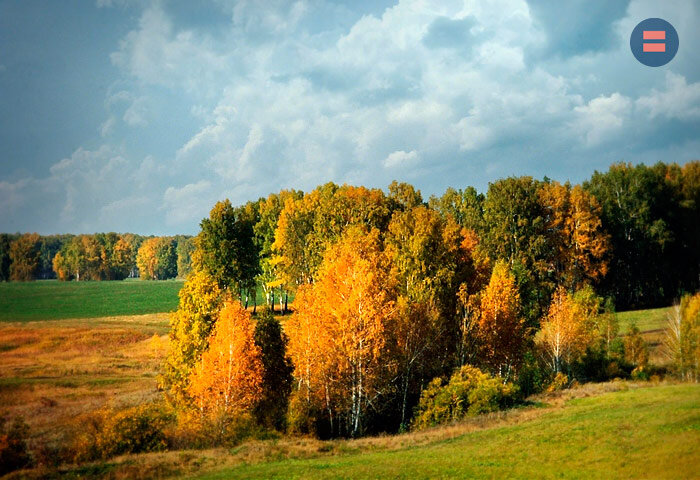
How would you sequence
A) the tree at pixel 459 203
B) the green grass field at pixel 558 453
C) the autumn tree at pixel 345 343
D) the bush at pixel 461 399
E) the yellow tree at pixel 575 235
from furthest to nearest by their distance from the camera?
1. the tree at pixel 459 203
2. the yellow tree at pixel 575 235
3. the autumn tree at pixel 345 343
4. the bush at pixel 461 399
5. the green grass field at pixel 558 453

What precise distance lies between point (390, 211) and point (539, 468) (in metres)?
54.2

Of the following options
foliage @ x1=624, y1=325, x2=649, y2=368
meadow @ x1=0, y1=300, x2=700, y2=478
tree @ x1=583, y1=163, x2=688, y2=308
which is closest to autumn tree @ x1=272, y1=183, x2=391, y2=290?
meadow @ x1=0, y1=300, x2=700, y2=478

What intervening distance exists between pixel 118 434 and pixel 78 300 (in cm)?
10058

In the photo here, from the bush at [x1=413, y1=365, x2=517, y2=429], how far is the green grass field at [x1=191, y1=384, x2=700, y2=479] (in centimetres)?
755

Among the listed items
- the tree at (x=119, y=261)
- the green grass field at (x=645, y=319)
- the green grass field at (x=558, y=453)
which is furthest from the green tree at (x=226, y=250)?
the tree at (x=119, y=261)

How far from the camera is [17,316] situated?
9750 cm

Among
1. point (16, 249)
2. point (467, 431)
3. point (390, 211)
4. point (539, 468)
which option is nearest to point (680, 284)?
point (390, 211)

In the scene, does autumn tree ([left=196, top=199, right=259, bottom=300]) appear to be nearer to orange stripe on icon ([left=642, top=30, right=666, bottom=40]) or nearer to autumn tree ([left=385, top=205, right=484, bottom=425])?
autumn tree ([left=385, top=205, right=484, bottom=425])

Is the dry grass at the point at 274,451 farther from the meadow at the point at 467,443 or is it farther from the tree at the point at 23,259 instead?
the tree at the point at 23,259

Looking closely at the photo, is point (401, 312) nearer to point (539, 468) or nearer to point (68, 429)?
point (539, 468)

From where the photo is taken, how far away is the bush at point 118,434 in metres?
39.9

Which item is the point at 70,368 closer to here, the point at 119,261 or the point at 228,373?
the point at 228,373

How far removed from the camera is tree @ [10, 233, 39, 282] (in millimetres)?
126125

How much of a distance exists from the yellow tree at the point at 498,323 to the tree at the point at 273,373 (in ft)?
71.2
